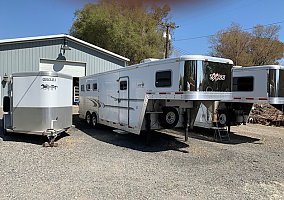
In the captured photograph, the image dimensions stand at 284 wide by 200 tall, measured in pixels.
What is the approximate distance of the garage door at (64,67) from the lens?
20.5 m

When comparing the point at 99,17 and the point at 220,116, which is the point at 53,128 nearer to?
the point at 220,116

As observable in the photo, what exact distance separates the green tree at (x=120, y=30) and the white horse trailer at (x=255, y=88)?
18.5 m

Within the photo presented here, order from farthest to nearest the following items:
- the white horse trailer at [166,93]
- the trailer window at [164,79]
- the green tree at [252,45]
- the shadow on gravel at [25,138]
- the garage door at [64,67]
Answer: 1. the green tree at [252,45]
2. the garage door at [64,67]
3. the shadow on gravel at [25,138]
4. the trailer window at [164,79]
5. the white horse trailer at [166,93]

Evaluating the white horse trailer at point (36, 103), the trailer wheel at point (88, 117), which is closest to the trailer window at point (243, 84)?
the trailer wheel at point (88, 117)

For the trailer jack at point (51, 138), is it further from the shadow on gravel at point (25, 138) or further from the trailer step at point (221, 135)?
the trailer step at point (221, 135)

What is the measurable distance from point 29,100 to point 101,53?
13394 mm

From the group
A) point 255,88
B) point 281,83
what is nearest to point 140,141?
point 255,88

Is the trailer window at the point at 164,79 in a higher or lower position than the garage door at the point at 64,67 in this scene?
lower

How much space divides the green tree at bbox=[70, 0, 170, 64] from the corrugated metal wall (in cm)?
723

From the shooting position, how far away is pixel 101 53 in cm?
2261

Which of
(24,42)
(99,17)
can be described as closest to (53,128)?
(24,42)

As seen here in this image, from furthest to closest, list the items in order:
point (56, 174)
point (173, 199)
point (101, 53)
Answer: point (101, 53) < point (56, 174) < point (173, 199)

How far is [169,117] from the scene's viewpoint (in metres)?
9.75

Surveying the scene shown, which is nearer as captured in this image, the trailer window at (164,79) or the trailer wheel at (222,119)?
the trailer window at (164,79)
